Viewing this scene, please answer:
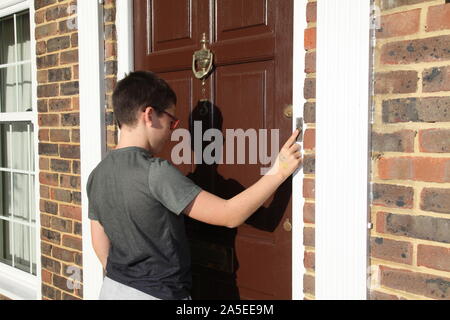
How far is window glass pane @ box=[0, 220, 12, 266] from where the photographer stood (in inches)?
168

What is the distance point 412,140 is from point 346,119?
10.6 inches

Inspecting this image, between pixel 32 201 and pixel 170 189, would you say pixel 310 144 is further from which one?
pixel 32 201

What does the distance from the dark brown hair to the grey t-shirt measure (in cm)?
17

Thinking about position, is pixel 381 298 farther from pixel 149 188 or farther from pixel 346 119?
pixel 149 188

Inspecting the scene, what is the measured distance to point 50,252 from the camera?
3.47 metres

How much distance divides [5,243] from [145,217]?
300 centimetres

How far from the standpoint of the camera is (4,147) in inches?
166

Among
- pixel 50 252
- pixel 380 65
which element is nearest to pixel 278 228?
pixel 380 65

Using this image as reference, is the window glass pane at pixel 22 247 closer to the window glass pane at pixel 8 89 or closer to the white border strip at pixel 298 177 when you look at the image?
the window glass pane at pixel 8 89

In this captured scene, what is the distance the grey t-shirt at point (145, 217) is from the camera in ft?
6.16

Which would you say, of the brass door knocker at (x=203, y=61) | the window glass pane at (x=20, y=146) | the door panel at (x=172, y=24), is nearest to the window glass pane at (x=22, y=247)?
the window glass pane at (x=20, y=146)

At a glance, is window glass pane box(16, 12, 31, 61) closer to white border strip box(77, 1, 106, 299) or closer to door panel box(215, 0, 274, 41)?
white border strip box(77, 1, 106, 299)

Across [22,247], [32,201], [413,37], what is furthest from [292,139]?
[22,247]

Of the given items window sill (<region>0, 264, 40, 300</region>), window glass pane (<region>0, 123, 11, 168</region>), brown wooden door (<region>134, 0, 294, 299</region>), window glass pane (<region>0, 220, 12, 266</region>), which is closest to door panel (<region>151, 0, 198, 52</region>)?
brown wooden door (<region>134, 0, 294, 299</region>)
